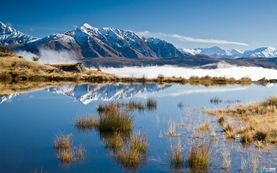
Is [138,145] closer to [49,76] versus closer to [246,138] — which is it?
[246,138]

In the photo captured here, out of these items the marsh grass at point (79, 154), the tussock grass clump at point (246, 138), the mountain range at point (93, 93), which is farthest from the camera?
the mountain range at point (93, 93)

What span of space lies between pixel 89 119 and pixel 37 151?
476 centimetres

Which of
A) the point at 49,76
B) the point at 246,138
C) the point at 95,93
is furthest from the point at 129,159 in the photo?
the point at 49,76


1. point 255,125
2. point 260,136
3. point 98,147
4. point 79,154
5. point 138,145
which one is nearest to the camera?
point 79,154

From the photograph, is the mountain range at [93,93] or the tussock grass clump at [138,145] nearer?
the tussock grass clump at [138,145]

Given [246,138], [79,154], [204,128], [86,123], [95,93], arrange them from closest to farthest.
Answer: [79,154] → [246,138] → [204,128] → [86,123] → [95,93]

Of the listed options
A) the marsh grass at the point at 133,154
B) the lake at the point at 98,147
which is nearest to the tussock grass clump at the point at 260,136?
the lake at the point at 98,147

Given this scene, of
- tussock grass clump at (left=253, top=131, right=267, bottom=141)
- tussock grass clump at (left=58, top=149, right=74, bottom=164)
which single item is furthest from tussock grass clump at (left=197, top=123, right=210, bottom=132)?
tussock grass clump at (left=58, top=149, right=74, bottom=164)

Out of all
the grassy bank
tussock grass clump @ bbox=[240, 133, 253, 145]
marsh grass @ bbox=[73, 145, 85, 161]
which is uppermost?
the grassy bank

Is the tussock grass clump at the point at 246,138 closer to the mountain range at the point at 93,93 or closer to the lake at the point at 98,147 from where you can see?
the lake at the point at 98,147

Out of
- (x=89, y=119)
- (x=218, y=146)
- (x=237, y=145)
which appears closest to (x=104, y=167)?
(x=218, y=146)

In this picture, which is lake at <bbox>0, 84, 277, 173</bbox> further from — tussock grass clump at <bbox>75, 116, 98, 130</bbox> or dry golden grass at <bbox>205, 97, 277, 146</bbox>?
dry golden grass at <bbox>205, 97, 277, 146</bbox>

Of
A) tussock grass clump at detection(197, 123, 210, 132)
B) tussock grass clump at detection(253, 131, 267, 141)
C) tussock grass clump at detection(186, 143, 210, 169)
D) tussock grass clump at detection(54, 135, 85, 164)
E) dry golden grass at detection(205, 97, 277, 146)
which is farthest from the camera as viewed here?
tussock grass clump at detection(197, 123, 210, 132)

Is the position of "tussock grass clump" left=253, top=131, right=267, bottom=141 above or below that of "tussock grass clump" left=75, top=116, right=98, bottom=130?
below
